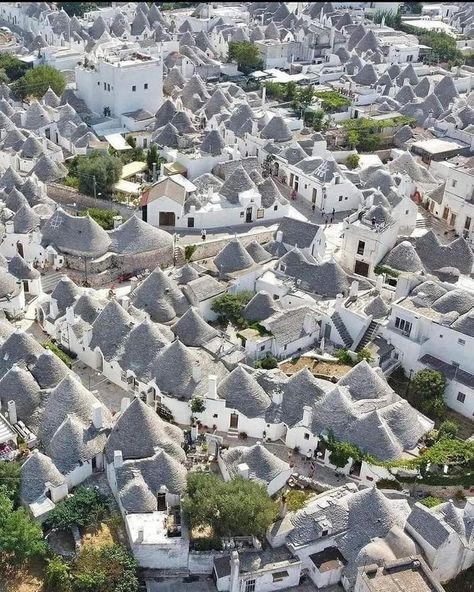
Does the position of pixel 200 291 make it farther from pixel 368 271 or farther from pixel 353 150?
pixel 353 150

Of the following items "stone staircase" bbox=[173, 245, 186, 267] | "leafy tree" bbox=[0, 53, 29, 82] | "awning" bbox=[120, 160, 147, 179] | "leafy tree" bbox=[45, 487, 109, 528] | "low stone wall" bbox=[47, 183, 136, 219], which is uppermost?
"leafy tree" bbox=[0, 53, 29, 82]

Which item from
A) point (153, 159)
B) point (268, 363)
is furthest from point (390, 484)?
point (153, 159)

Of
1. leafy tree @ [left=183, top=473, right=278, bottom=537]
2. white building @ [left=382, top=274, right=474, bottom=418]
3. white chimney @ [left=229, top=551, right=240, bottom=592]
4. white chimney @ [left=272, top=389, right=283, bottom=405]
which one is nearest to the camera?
white chimney @ [left=229, top=551, right=240, bottom=592]

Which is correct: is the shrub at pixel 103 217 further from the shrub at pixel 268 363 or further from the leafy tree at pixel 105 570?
the leafy tree at pixel 105 570

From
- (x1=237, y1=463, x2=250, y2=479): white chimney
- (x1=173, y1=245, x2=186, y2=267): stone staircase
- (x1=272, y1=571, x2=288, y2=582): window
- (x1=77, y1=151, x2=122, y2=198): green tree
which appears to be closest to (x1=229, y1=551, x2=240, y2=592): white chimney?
(x1=272, y1=571, x2=288, y2=582): window

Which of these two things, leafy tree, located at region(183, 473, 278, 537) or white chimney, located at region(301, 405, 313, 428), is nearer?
leafy tree, located at region(183, 473, 278, 537)

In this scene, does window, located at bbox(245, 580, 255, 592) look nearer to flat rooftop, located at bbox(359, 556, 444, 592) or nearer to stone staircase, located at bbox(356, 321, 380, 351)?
flat rooftop, located at bbox(359, 556, 444, 592)
